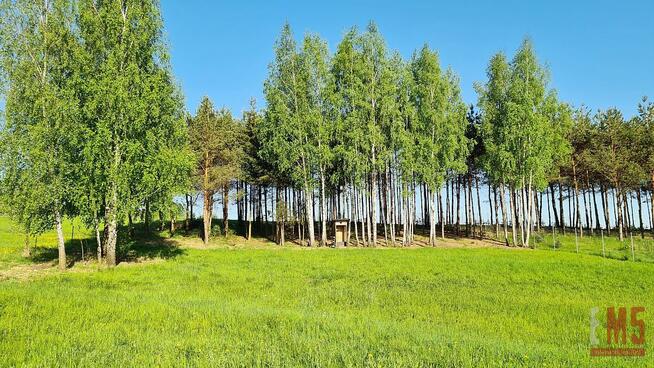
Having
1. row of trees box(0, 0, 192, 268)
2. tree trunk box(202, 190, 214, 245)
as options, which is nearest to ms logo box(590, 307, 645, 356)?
row of trees box(0, 0, 192, 268)

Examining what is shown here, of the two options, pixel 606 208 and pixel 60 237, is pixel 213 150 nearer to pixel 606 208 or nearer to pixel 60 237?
pixel 60 237

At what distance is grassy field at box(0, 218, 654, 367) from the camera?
7992 mm

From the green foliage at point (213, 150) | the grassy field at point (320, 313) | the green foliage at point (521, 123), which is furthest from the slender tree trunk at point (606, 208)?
Result: the green foliage at point (213, 150)

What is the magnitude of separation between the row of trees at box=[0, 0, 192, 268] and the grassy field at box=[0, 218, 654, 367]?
391 centimetres

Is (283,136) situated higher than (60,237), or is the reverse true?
(283,136)

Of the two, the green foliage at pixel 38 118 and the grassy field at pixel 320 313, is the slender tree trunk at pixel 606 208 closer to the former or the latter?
the grassy field at pixel 320 313

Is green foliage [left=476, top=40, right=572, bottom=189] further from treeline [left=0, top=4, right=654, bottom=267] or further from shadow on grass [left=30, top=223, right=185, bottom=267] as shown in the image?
shadow on grass [left=30, top=223, right=185, bottom=267]

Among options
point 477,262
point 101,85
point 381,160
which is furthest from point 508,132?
point 101,85

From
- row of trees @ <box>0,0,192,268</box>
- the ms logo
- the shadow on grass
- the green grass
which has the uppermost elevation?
row of trees @ <box>0,0,192,268</box>

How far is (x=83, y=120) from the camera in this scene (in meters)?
24.9

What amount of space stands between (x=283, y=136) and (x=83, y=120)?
1870 cm

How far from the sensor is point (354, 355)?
7.96 m

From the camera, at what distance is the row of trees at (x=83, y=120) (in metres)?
23.9

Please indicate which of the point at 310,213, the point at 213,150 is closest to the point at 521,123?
the point at 310,213
